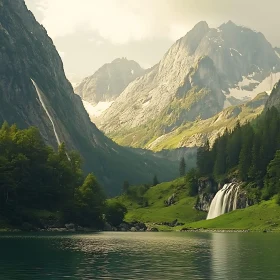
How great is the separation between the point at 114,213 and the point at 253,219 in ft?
186

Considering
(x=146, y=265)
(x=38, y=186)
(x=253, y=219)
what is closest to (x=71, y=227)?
(x=38, y=186)

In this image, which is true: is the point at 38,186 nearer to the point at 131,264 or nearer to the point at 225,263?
the point at 131,264

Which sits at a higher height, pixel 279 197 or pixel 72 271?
pixel 279 197

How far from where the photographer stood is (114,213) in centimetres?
19388

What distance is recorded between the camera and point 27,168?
152375mm

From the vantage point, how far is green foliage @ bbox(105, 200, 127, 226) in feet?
630

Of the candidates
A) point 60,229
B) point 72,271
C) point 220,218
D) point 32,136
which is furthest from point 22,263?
point 220,218

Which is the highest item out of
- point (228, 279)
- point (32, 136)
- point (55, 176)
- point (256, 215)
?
point (32, 136)

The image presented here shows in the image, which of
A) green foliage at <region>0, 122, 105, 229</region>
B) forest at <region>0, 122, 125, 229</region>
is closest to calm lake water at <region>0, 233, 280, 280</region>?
forest at <region>0, 122, 125, 229</region>

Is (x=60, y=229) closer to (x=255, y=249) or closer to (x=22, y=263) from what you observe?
(x=255, y=249)

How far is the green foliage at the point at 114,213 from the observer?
19188 centimetres

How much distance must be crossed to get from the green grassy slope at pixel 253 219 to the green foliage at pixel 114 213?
30673 mm

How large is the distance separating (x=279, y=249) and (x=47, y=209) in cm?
9434

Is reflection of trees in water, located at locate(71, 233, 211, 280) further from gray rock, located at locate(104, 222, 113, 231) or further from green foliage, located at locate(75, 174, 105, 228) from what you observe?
gray rock, located at locate(104, 222, 113, 231)
